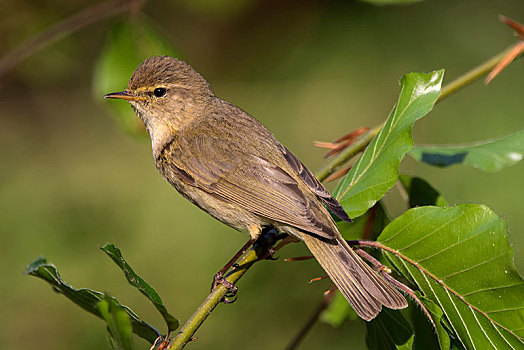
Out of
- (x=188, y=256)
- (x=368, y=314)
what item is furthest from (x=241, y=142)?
(x=188, y=256)

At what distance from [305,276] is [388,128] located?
3782 mm

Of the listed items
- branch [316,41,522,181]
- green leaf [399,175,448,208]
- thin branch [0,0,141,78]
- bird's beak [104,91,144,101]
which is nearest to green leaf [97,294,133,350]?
branch [316,41,522,181]

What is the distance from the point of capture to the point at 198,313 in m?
2.07

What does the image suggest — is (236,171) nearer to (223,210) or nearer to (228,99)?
(223,210)

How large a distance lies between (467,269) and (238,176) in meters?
1.47

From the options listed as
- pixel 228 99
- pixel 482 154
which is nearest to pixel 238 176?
pixel 482 154

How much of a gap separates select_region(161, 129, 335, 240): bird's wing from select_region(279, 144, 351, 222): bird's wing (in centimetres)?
6

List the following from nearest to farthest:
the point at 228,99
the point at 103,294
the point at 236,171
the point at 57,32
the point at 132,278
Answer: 1. the point at 103,294
2. the point at 132,278
3. the point at 57,32
4. the point at 236,171
5. the point at 228,99

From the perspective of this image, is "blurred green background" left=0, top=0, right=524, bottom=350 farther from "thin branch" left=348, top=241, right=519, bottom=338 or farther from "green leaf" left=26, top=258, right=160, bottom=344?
"thin branch" left=348, top=241, right=519, bottom=338

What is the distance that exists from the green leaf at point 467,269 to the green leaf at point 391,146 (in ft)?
0.57

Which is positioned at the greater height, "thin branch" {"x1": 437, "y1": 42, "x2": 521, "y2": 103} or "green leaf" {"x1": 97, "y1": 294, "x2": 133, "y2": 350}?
"green leaf" {"x1": 97, "y1": 294, "x2": 133, "y2": 350}

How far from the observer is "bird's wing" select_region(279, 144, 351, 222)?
2.38 meters

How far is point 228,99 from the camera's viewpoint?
308 inches

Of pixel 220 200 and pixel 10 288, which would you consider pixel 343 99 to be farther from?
pixel 220 200
